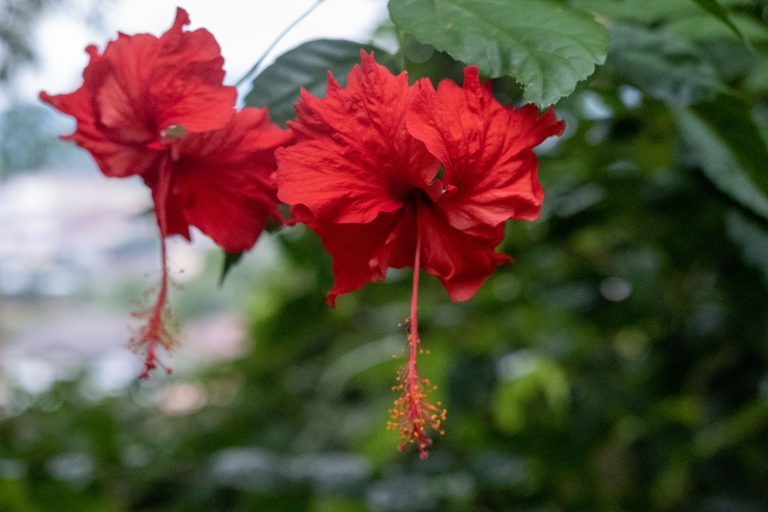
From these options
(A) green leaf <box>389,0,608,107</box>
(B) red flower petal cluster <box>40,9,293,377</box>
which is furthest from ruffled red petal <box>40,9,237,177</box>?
(A) green leaf <box>389,0,608,107</box>

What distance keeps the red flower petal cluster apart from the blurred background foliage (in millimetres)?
241

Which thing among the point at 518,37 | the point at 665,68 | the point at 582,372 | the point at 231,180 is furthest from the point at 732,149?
the point at 582,372

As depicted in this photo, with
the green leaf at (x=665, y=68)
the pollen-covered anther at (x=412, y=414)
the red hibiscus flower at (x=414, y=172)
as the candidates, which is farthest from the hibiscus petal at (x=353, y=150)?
the green leaf at (x=665, y=68)

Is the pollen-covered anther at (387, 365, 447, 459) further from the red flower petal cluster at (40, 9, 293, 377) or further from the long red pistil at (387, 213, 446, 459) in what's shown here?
the red flower petal cluster at (40, 9, 293, 377)

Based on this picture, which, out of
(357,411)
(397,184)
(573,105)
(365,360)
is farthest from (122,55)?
(357,411)

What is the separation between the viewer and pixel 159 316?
56 cm

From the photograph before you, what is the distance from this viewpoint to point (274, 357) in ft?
6.16

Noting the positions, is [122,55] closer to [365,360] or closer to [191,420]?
[365,360]

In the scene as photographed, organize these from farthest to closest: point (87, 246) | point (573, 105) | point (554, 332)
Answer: point (87, 246)
point (554, 332)
point (573, 105)

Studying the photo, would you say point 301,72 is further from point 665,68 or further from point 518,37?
point 665,68

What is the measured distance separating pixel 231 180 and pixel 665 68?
333 mm

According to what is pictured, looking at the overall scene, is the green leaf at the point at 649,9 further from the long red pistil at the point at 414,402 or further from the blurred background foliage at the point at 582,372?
the long red pistil at the point at 414,402

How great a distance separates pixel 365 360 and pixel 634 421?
65 cm

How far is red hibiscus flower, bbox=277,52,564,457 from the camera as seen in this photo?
17.6 inches
